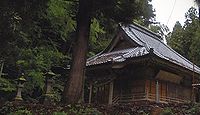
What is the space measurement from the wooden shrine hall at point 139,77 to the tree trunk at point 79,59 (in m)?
3.29

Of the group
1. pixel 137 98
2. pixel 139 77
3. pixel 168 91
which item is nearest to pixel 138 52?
pixel 139 77

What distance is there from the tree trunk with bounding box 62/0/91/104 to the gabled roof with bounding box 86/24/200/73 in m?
2.52

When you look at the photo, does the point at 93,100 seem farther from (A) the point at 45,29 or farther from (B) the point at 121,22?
(B) the point at 121,22

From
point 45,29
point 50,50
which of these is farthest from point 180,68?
point 45,29

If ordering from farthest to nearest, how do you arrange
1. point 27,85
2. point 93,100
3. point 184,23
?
point 184,23
point 93,100
point 27,85

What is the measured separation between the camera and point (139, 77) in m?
16.8

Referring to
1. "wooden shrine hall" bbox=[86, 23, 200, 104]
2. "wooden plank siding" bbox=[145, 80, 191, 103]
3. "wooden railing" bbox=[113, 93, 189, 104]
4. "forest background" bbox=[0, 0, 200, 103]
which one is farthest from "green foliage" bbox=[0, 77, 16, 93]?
"wooden plank siding" bbox=[145, 80, 191, 103]

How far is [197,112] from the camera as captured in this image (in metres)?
10.8

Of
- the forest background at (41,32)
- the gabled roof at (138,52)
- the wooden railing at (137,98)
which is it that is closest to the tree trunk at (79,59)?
the forest background at (41,32)

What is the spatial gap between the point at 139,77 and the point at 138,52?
4.52 ft

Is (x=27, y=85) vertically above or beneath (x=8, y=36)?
beneath

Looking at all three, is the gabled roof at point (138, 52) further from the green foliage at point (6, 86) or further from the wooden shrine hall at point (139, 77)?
the green foliage at point (6, 86)

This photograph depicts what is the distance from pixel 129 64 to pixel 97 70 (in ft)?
9.01

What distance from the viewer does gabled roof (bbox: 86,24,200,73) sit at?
16706mm
